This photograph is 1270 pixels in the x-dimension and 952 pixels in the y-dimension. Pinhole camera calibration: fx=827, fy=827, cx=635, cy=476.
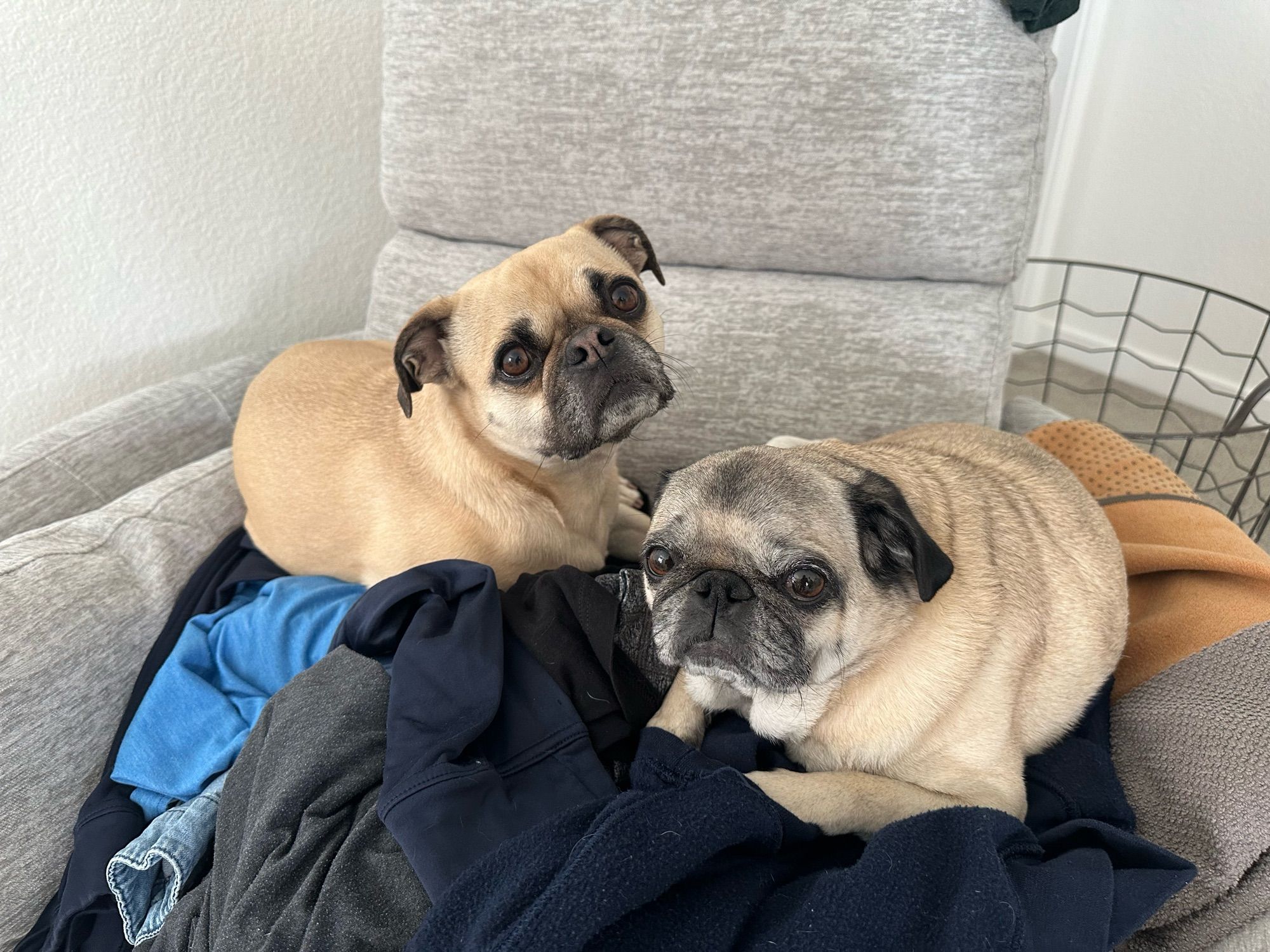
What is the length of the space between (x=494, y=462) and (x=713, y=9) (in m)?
1.09

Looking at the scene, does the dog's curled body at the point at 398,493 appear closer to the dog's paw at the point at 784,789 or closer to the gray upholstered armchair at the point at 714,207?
the gray upholstered armchair at the point at 714,207

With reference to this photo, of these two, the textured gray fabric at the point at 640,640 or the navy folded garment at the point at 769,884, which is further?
the textured gray fabric at the point at 640,640

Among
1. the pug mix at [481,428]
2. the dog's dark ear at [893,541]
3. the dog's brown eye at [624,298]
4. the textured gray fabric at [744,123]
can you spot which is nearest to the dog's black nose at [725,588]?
the dog's dark ear at [893,541]

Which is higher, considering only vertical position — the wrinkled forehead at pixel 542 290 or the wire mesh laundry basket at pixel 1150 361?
the wrinkled forehead at pixel 542 290

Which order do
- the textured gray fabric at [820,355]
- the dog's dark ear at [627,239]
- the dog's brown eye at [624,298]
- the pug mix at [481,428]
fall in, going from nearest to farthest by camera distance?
the pug mix at [481,428]
the dog's brown eye at [624,298]
the dog's dark ear at [627,239]
the textured gray fabric at [820,355]

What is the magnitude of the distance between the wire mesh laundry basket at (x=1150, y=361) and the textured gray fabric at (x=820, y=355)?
1274mm

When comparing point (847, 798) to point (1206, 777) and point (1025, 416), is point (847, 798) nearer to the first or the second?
point (1206, 777)

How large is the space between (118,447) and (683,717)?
1.47 metres

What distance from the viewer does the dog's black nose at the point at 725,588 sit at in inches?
44.8

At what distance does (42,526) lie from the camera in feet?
5.52

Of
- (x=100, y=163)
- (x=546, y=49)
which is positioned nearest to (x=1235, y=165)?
(x=546, y=49)

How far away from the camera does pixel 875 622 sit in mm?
1201

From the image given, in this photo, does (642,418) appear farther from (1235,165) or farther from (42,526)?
(1235,165)

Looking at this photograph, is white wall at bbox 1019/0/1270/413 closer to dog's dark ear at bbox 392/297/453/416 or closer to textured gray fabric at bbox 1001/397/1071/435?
textured gray fabric at bbox 1001/397/1071/435
